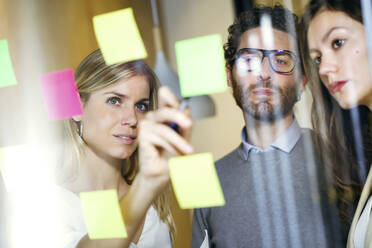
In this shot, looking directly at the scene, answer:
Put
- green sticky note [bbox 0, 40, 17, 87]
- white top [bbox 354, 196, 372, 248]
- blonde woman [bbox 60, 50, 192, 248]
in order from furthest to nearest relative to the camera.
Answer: green sticky note [bbox 0, 40, 17, 87]
blonde woman [bbox 60, 50, 192, 248]
white top [bbox 354, 196, 372, 248]

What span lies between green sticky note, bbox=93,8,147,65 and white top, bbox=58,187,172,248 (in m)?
0.30

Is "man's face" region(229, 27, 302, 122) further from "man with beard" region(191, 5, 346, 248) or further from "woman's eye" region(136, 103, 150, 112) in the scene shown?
"woman's eye" region(136, 103, 150, 112)

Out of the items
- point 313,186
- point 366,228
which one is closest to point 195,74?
point 313,186

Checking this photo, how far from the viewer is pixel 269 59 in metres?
0.69

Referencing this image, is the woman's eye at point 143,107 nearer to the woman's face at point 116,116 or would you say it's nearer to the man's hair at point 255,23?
the woman's face at point 116,116

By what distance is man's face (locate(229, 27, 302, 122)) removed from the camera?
69 centimetres

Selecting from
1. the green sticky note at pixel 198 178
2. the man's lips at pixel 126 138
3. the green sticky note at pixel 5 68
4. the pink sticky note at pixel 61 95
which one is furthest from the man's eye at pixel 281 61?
the green sticky note at pixel 5 68

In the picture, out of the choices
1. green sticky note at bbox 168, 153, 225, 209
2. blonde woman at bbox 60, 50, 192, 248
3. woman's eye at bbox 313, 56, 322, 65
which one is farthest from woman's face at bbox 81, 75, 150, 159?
woman's eye at bbox 313, 56, 322, 65

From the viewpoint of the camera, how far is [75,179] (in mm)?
852

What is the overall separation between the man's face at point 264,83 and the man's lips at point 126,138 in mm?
221

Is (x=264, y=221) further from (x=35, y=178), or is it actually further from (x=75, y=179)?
(x=35, y=178)

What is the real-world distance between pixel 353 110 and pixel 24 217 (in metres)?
0.73

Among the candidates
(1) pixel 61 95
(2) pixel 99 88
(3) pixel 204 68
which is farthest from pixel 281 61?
(1) pixel 61 95

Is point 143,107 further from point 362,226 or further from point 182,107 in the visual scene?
point 362,226
